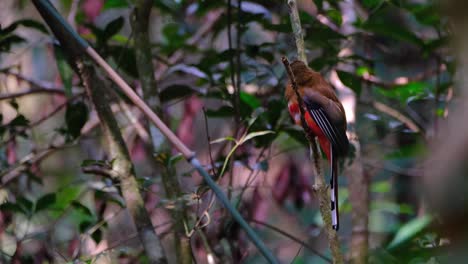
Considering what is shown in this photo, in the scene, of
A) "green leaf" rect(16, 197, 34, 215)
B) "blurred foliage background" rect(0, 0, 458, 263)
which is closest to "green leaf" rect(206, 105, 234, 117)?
"blurred foliage background" rect(0, 0, 458, 263)

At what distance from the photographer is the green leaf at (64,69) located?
2250 millimetres

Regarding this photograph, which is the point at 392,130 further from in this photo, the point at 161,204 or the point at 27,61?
the point at 27,61

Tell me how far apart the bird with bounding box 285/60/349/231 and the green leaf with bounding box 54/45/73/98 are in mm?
764

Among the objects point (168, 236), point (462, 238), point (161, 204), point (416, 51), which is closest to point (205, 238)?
point (168, 236)

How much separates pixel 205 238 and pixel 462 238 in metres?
1.81

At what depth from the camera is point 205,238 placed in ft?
6.93

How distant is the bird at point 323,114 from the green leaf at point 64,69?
2.51ft

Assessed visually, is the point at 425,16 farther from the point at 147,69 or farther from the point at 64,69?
the point at 64,69

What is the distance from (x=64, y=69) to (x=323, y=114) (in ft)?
3.03

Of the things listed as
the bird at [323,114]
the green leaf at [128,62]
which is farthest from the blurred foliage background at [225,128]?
the bird at [323,114]

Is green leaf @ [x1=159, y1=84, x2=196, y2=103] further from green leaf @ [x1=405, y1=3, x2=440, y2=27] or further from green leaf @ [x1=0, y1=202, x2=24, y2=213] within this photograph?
green leaf @ [x1=405, y1=3, x2=440, y2=27]

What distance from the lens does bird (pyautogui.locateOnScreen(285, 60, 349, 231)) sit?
186 cm

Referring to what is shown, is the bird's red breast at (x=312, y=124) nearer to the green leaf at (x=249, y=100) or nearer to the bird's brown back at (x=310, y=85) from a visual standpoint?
the bird's brown back at (x=310, y=85)

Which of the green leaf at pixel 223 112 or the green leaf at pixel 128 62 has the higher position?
the green leaf at pixel 128 62
